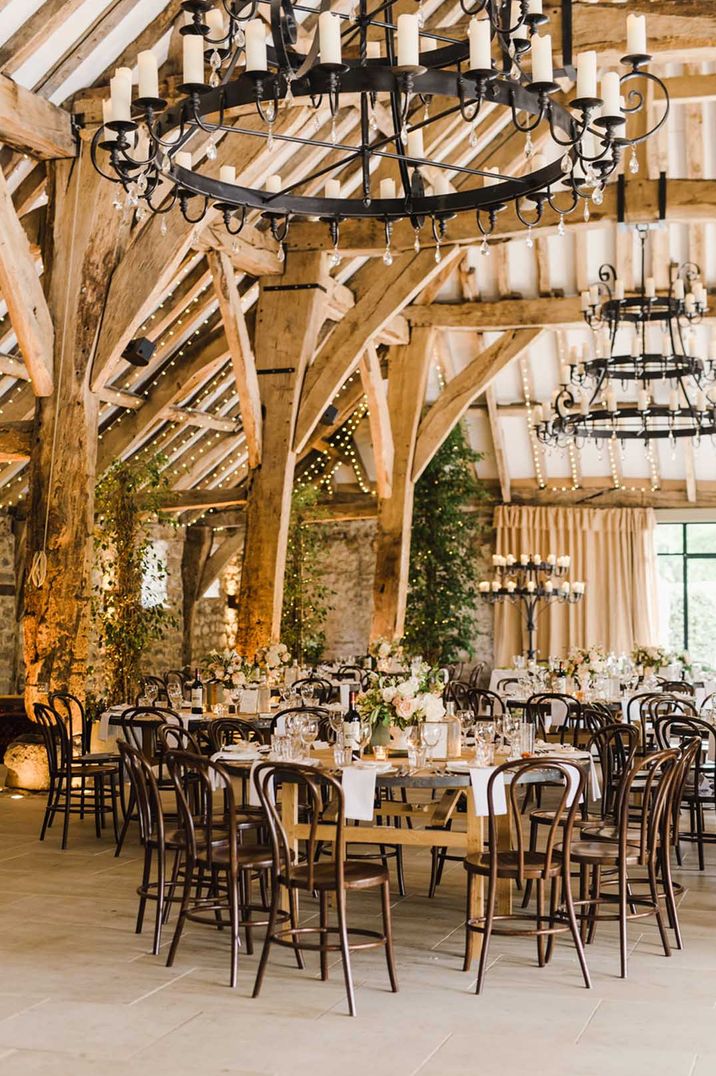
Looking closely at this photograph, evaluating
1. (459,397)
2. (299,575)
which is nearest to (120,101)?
(299,575)

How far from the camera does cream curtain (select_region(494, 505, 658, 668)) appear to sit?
1792 centimetres

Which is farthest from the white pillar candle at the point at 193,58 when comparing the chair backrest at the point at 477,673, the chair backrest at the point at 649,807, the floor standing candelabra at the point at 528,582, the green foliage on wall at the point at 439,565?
the green foliage on wall at the point at 439,565

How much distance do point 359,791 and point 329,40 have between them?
284 centimetres

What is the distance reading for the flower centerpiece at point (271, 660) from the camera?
404 inches

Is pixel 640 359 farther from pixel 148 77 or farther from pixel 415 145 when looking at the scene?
pixel 148 77

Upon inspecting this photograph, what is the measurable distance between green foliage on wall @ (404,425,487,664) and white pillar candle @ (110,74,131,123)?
1230 centimetres

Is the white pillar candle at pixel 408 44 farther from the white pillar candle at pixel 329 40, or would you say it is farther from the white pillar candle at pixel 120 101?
the white pillar candle at pixel 120 101

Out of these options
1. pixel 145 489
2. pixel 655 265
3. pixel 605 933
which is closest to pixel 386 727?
pixel 605 933

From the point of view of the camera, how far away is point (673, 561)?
18.2 meters

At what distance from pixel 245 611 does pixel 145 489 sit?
142cm

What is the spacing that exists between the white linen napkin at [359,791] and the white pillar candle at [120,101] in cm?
273

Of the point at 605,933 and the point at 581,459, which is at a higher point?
the point at 581,459

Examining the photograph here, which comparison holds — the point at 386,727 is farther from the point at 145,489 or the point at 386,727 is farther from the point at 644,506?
the point at 644,506

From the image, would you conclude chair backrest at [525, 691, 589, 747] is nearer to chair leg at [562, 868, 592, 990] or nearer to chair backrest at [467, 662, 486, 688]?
chair leg at [562, 868, 592, 990]
